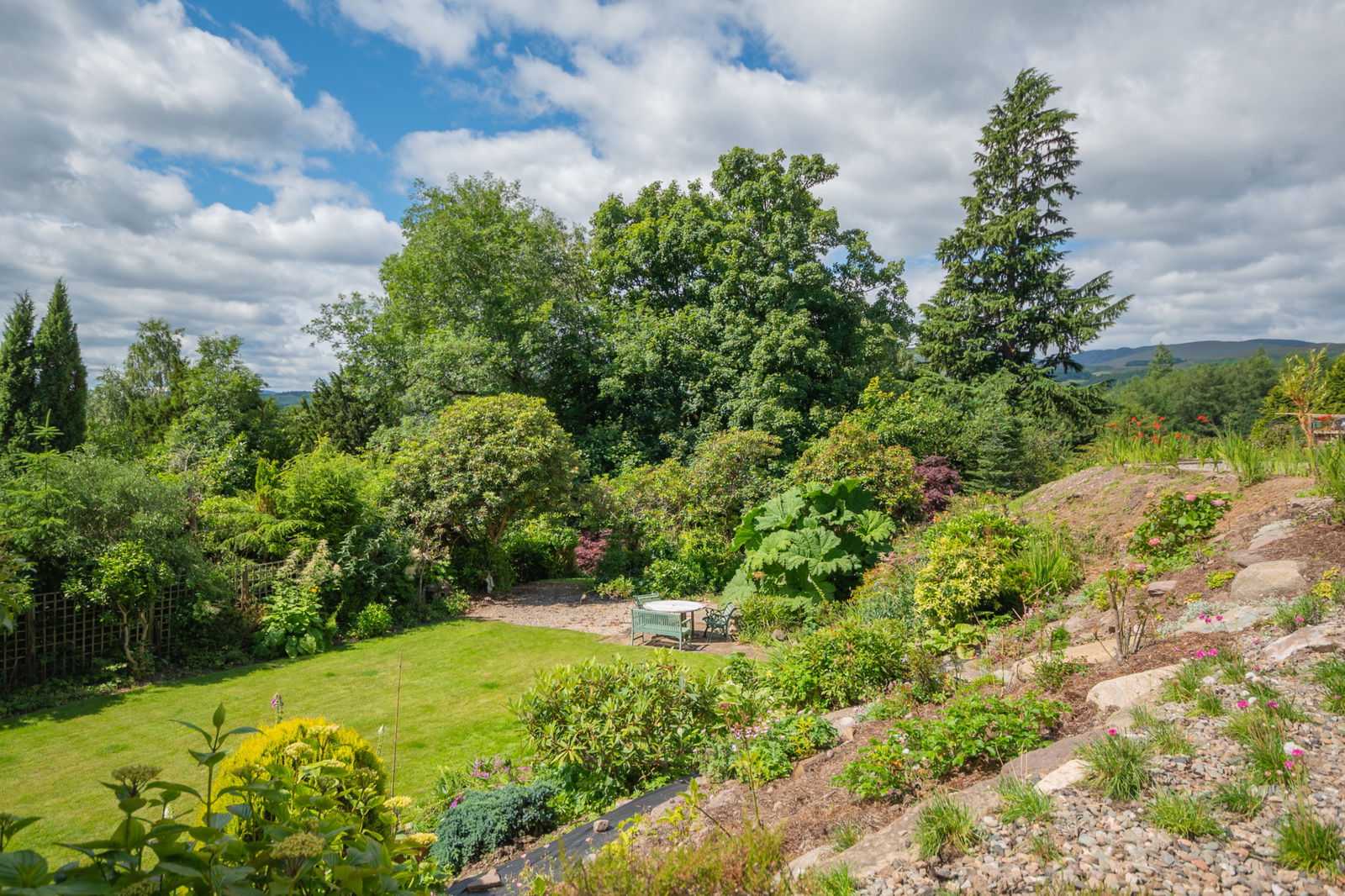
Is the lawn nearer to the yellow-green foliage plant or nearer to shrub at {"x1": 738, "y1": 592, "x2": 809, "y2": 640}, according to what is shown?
shrub at {"x1": 738, "y1": 592, "x2": 809, "y2": 640}

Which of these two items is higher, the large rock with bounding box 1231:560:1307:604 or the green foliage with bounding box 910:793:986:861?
the large rock with bounding box 1231:560:1307:604

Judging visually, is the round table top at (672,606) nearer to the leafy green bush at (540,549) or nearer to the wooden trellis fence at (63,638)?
the leafy green bush at (540,549)

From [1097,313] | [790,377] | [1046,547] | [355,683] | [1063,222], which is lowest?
[355,683]

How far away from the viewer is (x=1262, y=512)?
258 inches

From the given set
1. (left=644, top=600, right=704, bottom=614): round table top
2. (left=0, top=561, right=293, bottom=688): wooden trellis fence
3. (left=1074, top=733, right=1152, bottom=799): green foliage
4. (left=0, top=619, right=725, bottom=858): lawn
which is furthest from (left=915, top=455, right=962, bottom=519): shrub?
(left=0, top=561, right=293, bottom=688): wooden trellis fence

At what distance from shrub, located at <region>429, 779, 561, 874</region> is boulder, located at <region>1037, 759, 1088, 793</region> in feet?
9.44

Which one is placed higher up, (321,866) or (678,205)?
(678,205)

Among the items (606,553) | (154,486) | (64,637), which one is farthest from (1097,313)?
(64,637)

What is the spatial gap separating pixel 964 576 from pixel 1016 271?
47.8 feet

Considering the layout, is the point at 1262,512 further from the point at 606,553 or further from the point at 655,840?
the point at 606,553

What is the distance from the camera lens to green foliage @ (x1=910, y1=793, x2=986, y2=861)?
8.48 feet

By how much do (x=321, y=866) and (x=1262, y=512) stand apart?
8306mm

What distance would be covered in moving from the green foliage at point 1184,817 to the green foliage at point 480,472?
35.2 feet

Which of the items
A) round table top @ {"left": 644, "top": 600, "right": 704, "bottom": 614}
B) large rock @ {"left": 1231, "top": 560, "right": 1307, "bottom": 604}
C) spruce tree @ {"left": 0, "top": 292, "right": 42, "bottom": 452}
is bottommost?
round table top @ {"left": 644, "top": 600, "right": 704, "bottom": 614}
